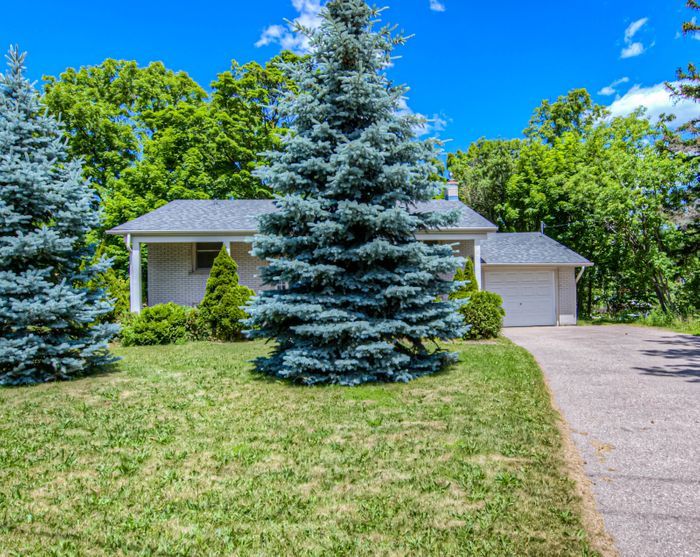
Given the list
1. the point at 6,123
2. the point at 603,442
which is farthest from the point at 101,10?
the point at 603,442

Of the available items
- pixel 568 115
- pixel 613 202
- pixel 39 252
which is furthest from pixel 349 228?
pixel 568 115

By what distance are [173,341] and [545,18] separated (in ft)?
45.0

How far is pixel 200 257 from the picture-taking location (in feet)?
53.0

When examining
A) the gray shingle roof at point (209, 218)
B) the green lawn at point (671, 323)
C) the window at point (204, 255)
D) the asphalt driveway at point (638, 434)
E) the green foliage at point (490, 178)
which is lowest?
the green lawn at point (671, 323)

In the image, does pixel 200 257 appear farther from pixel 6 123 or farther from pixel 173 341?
pixel 6 123

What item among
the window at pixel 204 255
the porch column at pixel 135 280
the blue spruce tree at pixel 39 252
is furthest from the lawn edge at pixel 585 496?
the window at pixel 204 255

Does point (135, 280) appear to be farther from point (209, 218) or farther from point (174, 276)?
point (209, 218)

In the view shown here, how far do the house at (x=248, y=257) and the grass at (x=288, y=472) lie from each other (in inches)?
332

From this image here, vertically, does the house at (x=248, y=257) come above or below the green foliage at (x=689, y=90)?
below

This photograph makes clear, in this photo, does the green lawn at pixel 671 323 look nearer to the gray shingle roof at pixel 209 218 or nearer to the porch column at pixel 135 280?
the gray shingle roof at pixel 209 218

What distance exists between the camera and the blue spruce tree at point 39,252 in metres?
6.88

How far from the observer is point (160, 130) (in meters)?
22.7

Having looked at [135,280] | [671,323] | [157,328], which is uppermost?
[135,280]

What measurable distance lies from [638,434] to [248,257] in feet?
43.6
